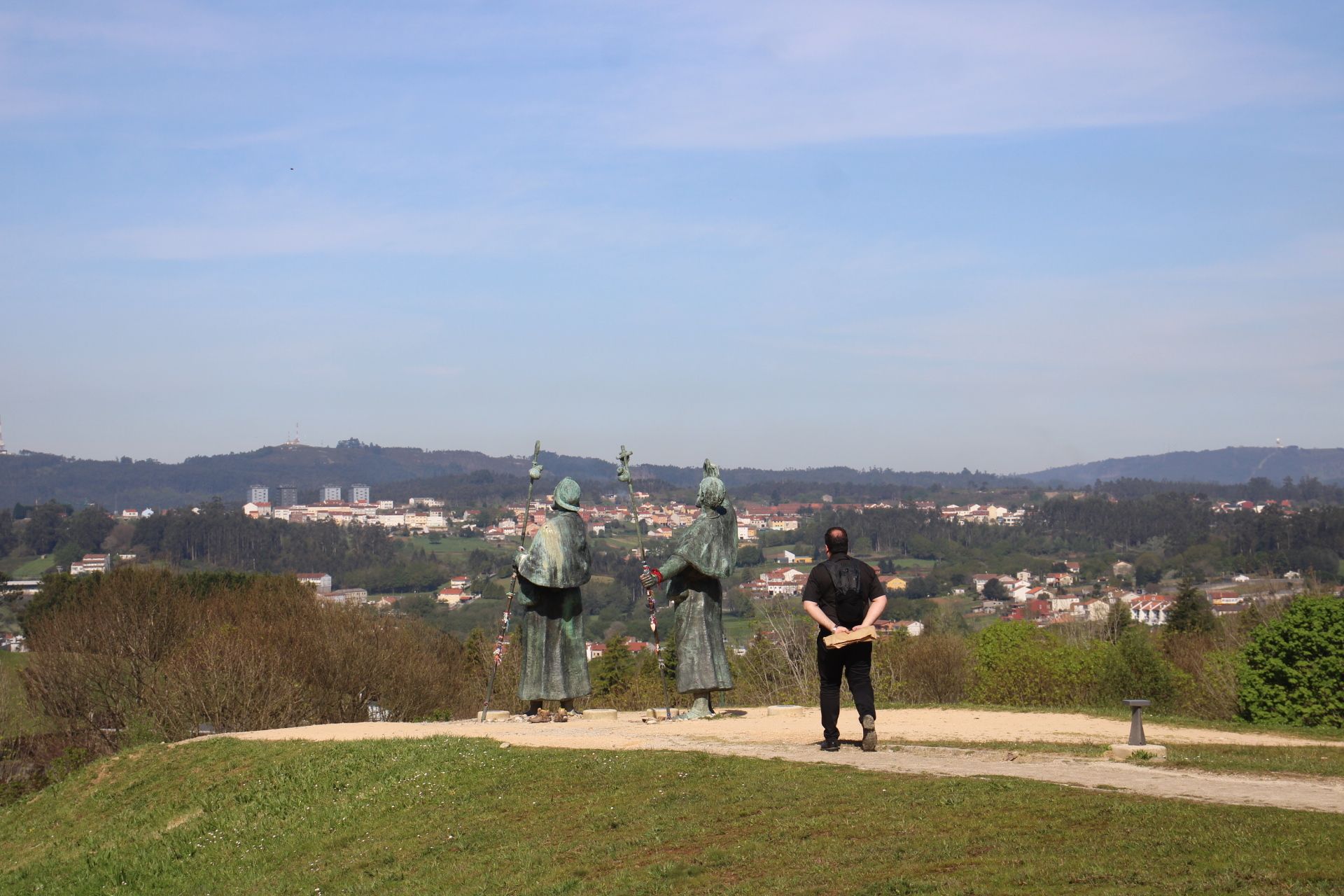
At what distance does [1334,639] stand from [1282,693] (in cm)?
124

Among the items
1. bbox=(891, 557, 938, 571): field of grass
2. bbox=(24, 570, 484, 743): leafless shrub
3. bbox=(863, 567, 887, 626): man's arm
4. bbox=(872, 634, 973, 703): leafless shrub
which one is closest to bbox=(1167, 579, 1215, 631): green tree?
bbox=(872, 634, 973, 703): leafless shrub

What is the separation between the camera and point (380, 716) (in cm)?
3688

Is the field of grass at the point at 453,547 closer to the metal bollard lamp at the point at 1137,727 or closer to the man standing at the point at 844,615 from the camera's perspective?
the man standing at the point at 844,615

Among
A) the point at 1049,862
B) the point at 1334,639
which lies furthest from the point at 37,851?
the point at 1334,639

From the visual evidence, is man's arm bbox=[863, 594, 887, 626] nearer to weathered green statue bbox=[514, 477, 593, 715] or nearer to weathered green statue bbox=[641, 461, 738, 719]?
weathered green statue bbox=[641, 461, 738, 719]

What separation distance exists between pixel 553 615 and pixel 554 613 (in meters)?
0.04

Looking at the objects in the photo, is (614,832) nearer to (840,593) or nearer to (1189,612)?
(840,593)

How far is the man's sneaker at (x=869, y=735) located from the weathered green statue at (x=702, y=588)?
590 cm

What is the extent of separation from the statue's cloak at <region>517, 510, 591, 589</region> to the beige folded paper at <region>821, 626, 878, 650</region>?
23.1 feet

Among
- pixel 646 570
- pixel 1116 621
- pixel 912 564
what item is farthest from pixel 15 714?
pixel 912 564

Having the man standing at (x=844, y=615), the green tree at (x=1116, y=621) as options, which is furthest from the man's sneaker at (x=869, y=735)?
the green tree at (x=1116, y=621)

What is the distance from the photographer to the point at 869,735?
1598 centimetres

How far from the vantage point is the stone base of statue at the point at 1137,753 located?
15219mm

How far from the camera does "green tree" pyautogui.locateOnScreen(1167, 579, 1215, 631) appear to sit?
58647 mm
